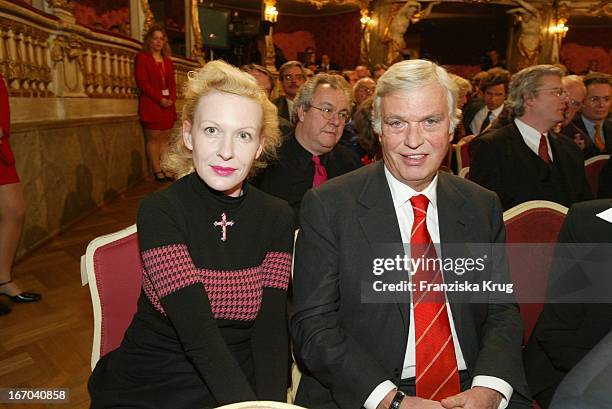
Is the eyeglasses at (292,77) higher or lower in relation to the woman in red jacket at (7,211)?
higher

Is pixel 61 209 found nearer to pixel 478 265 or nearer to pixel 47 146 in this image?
pixel 47 146

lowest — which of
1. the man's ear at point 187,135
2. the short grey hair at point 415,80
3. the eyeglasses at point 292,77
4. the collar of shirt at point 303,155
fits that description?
the collar of shirt at point 303,155

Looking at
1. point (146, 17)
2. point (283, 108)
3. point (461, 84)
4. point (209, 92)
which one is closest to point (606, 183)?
Result: point (461, 84)

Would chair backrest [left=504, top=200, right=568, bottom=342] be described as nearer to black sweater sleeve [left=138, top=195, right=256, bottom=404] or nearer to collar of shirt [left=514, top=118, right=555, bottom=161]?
black sweater sleeve [left=138, top=195, right=256, bottom=404]

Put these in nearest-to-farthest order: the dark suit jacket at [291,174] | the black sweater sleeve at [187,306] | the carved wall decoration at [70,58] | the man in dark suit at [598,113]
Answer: the black sweater sleeve at [187,306]
the dark suit jacket at [291,174]
the man in dark suit at [598,113]
the carved wall decoration at [70,58]

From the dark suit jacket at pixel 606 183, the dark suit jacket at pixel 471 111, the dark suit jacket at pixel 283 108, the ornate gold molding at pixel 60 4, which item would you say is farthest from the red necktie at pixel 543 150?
the ornate gold molding at pixel 60 4

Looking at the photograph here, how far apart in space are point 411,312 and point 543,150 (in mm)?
1718

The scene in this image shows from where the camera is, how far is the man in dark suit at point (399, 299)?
1.29 m

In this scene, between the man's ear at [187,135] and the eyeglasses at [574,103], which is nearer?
the man's ear at [187,135]

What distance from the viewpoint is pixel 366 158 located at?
3395 mm

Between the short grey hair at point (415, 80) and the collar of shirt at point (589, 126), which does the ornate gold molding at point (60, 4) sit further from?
the collar of shirt at point (589, 126)

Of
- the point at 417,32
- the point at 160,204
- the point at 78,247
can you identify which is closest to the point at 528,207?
the point at 160,204

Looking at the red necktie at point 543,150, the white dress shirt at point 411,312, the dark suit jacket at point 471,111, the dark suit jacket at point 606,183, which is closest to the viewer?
the white dress shirt at point 411,312

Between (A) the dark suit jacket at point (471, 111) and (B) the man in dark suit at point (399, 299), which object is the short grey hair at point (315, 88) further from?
(A) the dark suit jacket at point (471, 111)
